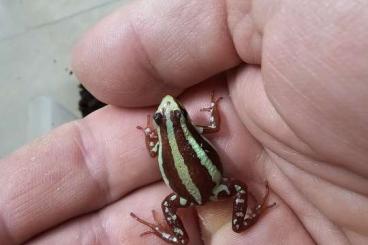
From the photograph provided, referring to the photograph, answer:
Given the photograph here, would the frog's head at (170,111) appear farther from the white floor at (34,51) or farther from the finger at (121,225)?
the white floor at (34,51)

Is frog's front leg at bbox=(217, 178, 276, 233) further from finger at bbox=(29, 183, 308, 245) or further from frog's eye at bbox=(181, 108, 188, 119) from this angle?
frog's eye at bbox=(181, 108, 188, 119)

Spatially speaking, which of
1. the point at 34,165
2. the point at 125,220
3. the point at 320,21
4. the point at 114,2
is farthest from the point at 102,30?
the point at 114,2

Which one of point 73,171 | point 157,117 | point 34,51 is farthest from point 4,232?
point 34,51

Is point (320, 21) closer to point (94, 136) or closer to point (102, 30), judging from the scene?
point (102, 30)

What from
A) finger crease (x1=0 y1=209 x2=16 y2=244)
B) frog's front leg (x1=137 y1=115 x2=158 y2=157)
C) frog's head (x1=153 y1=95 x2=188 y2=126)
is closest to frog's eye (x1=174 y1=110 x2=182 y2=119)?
frog's head (x1=153 y1=95 x2=188 y2=126)

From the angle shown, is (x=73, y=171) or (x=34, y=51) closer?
(x=73, y=171)

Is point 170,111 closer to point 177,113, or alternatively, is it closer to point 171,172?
point 177,113
